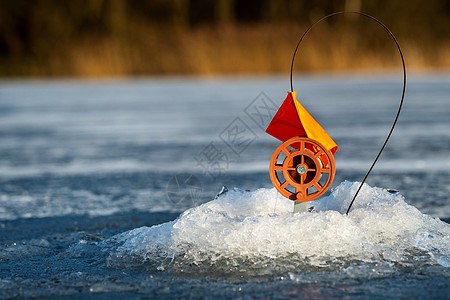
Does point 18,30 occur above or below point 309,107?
above

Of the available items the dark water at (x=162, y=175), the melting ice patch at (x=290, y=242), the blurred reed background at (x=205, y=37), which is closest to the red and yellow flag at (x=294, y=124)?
the melting ice patch at (x=290, y=242)

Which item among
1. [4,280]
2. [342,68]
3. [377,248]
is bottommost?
[4,280]

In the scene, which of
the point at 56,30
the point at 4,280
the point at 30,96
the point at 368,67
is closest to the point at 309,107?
the point at 30,96

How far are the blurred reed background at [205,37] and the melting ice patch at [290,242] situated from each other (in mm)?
13456

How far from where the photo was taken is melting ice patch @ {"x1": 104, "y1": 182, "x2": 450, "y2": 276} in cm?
193

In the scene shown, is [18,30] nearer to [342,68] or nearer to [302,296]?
[342,68]

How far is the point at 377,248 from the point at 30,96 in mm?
10815

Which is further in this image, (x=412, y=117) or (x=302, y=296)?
(x=412, y=117)

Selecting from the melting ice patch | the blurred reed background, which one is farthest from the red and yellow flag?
the blurred reed background

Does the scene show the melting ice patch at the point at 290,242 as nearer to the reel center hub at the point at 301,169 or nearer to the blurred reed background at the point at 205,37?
the reel center hub at the point at 301,169

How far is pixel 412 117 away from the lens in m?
7.23

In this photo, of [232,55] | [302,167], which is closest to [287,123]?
[302,167]

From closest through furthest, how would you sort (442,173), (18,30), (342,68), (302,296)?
(302,296) < (442,173) < (342,68) < (18,30)

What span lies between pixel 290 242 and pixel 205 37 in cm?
1458
